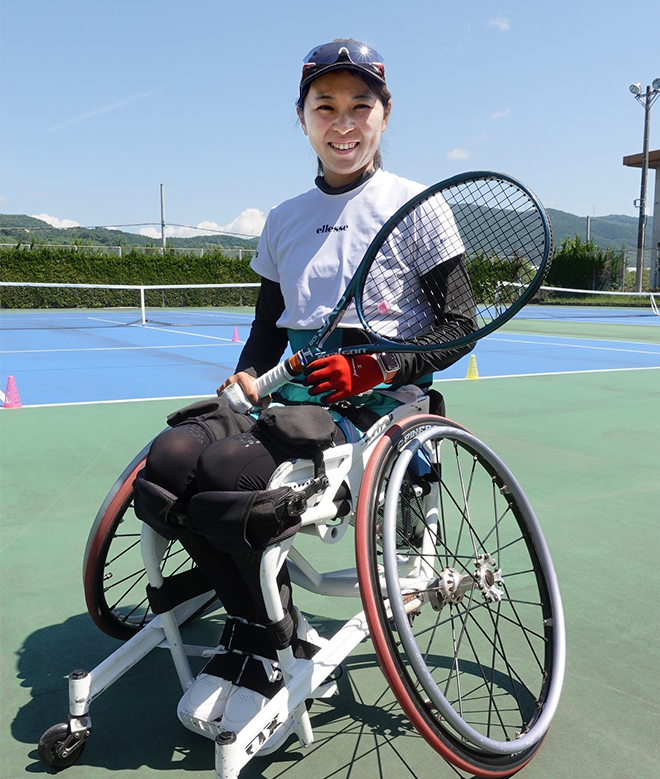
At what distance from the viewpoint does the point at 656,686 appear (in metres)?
2.35

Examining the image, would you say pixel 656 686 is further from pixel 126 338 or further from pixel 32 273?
pixel 32 273

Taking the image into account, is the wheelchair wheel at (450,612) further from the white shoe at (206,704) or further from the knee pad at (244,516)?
the white shoe at (206,704)

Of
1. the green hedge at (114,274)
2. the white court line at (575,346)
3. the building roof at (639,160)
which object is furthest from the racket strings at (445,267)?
the building roof at (639,160)

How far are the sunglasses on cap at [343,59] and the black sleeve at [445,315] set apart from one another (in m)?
0.59

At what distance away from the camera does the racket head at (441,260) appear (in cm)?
215

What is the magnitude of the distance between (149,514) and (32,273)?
90.6 ft

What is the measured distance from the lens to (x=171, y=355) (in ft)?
38.5

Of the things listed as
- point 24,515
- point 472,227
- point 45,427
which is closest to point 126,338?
point 45,427

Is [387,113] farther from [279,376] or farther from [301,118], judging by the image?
[279,376]

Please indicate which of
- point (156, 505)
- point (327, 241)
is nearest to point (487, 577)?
point (156, 505)

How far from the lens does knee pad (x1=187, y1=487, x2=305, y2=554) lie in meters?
1.69

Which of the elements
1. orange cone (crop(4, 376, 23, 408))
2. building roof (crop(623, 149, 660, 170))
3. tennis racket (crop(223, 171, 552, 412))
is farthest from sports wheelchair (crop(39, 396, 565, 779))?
building roof (crop(623, 149, 660, 170))

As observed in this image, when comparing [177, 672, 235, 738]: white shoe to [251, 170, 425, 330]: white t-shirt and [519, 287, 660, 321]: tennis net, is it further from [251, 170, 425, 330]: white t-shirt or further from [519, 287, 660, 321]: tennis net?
[519, 287, 660, 321]: tennis net

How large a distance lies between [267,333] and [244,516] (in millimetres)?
992
